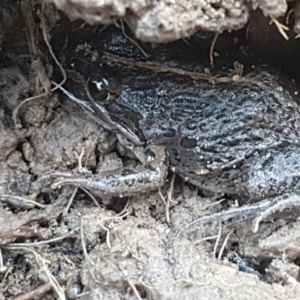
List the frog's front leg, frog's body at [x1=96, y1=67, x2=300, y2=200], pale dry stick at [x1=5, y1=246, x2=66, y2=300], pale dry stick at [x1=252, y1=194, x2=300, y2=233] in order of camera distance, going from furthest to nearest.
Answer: frog's body at [x1=96, y1=67, x2=300, y2=200]
the frog's front leg
pale dry stick at [x1=252, y1=194, x2=300, y2=233]
pale dry stick at [x1=5, y1=246, x2=66, y2=300]

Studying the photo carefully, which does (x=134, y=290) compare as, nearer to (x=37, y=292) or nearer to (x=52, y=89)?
(x=37, y=292)

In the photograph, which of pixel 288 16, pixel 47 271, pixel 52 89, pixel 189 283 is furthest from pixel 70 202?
pixel 288 16

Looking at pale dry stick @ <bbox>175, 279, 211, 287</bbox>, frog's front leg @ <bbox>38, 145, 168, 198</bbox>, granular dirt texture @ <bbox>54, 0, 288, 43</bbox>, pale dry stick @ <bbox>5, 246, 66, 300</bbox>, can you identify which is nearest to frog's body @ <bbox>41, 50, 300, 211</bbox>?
frog's front leg @ <bbox>38, 145, 168, 198</bbox>

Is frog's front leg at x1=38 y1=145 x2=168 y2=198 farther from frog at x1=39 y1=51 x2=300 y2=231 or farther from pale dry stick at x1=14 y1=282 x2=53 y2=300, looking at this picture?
pale dry stick at x1=14 y1=282 x2=53 y2=300

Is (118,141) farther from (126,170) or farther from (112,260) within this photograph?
(112,260)

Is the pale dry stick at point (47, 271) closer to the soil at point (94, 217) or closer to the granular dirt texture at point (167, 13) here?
the soil at point (94, 217)

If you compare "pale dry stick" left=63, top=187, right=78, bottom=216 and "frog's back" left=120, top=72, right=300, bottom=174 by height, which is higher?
"frog's back" left=120, top=72, right=300, bottom=174

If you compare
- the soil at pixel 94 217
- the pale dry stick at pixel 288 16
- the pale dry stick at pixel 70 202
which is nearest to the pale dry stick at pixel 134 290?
the soil at pixel 94 217
